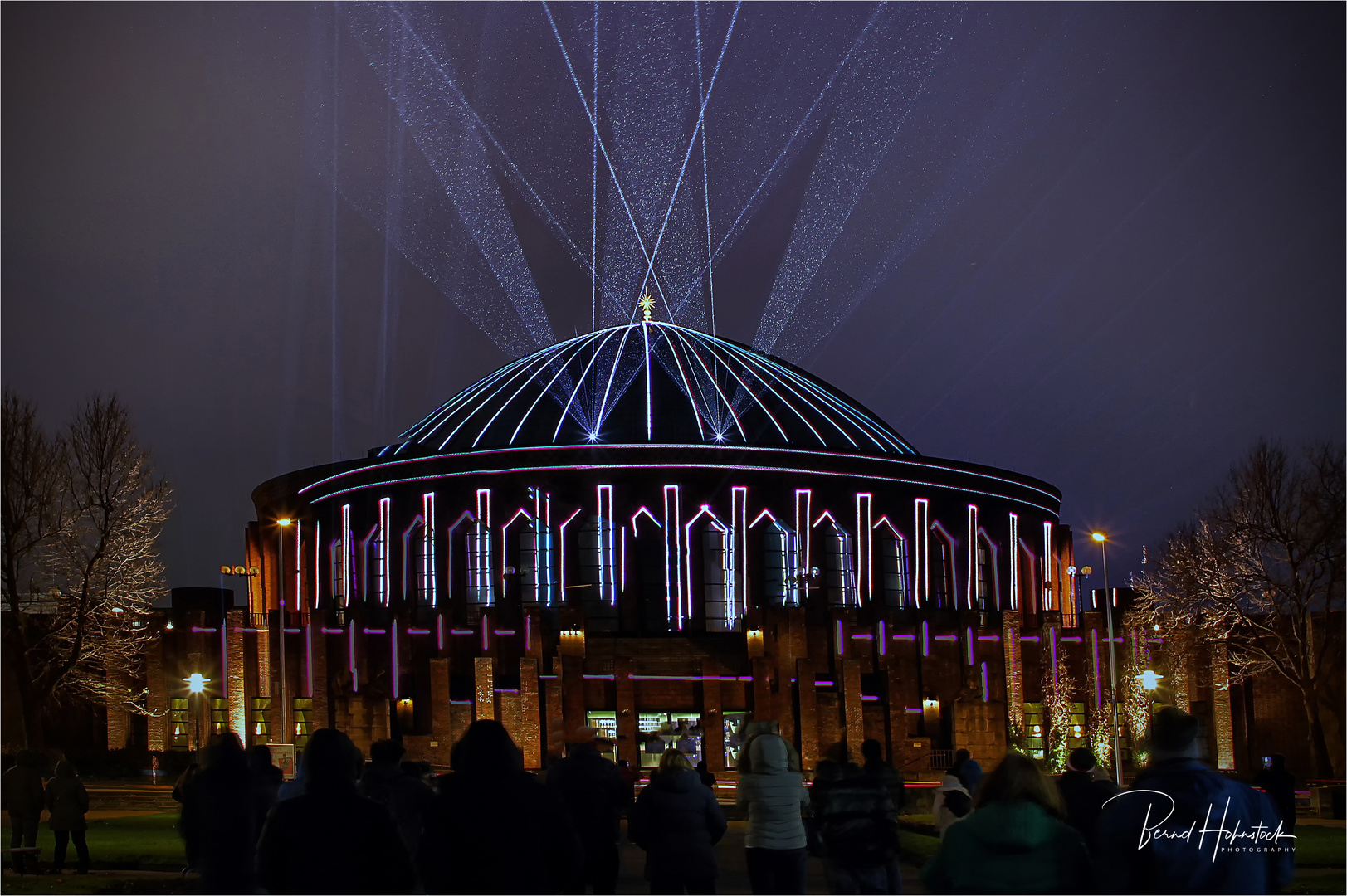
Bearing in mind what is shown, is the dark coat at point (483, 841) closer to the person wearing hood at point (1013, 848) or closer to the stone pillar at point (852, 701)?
the person wearing hood at point (1013, 848)

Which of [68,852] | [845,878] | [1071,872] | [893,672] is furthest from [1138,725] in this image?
[1071,872]

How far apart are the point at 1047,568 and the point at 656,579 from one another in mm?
18043

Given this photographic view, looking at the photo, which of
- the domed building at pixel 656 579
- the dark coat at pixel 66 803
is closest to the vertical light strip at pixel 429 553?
the domed building at pixel 656 579

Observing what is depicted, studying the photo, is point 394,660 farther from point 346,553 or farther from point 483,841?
point 483,841

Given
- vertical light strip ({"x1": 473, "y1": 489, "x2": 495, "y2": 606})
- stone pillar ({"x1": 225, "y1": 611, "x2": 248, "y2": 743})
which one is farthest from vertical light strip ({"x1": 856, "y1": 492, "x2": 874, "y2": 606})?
stone pillar ({"x1": 225, "y1": 611, "x2": 248, "y2": 743})

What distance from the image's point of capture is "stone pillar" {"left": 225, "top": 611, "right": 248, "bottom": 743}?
1817 inches

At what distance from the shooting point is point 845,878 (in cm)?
1061

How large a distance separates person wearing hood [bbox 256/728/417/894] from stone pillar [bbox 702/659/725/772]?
3571 centimetres

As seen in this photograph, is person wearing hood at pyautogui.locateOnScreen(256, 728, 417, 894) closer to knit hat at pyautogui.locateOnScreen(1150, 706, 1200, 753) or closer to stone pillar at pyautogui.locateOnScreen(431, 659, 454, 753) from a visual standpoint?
knit hat at pyautogui.locateOnScreen(1150, 706, 1200, 753)

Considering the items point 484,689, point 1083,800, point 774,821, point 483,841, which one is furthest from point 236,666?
point 483,841

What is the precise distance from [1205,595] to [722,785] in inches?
634

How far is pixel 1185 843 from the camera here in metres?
6.98

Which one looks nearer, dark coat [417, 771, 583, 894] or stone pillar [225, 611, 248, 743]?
dark coat [417, 771, 583, 894]

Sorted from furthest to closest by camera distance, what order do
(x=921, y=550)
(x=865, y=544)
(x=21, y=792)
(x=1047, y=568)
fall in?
1. (x=1047, y=568)
2. (x=921, y=550)
3. (x=865, y=544)
4. (x=21, y=792)
